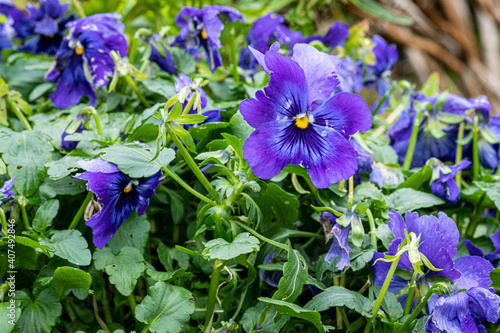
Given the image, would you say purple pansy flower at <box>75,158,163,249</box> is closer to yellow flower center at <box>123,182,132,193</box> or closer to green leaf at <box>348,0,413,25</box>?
yellow flower center at <box>123,182,132,193</box>

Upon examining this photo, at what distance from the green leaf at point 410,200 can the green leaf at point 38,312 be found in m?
0.54

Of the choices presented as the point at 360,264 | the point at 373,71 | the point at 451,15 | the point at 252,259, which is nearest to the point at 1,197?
the point at 252,259

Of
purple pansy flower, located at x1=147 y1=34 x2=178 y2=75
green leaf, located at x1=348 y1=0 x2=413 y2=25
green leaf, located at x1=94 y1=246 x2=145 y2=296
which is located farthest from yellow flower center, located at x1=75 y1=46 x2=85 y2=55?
green leaf, located at x1=348 y1=0 x2=413 y2=25

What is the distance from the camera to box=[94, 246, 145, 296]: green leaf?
25.9 inches

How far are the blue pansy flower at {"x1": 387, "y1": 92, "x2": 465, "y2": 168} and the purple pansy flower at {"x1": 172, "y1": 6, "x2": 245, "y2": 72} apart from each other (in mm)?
416

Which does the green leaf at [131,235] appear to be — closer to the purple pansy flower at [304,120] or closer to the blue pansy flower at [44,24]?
the purple pansy flower at [304,120]

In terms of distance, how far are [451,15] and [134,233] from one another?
2397 millimetres

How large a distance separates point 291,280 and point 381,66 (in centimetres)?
87

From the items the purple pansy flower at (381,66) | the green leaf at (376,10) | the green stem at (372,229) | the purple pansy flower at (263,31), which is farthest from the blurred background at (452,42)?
the green stem at (372,229)

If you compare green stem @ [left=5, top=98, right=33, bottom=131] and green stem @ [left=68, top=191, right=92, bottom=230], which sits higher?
green stem @ [left=5, top=98, right=33, bottom=131]

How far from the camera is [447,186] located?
81 cm

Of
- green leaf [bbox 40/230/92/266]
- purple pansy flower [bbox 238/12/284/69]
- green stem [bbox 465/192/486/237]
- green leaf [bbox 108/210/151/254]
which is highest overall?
purple pansy flower [bbox 238/12/284/69]

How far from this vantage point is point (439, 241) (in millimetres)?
639

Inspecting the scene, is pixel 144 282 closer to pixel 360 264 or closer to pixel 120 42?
pixel 360 264
